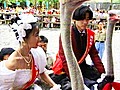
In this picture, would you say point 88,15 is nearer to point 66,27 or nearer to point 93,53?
point 93,53

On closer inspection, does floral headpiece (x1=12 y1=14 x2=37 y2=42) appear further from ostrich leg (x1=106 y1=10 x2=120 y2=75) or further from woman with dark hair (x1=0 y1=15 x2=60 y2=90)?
ostrich leg (x1=106 y1=10 x2=120 y2=75)

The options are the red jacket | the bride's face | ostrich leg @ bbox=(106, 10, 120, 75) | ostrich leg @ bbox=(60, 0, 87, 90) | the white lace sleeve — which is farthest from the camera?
the red jacket

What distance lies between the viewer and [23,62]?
2.56 m

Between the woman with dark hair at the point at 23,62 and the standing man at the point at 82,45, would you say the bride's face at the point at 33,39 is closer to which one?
the woman with dark hair at the point at 23,62

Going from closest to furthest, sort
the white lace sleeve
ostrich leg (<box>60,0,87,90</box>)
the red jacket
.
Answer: ostrich leg (<box>60,0,87,90</box>), the white lace sleeve, the red jacket

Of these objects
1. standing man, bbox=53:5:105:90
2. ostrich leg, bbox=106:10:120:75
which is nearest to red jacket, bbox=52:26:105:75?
standing man, bbox=53:5:105:90

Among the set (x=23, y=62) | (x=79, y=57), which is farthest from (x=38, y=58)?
(x=79, y=57)

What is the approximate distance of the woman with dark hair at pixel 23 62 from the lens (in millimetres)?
2468

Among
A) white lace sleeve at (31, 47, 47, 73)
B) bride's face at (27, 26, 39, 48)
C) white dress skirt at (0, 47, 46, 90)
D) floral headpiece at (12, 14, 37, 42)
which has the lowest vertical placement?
white dress skirt at (0, 47, 46, 90)

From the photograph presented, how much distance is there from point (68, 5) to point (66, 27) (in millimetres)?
99

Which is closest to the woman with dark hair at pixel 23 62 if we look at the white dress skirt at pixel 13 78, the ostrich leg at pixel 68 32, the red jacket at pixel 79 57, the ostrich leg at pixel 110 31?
the white dress skirt at pixel 13 78

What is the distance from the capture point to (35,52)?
2.64 m

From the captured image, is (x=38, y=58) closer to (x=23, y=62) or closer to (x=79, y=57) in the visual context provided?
(x=23, y=62)

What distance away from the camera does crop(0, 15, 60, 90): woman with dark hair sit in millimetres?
2468
